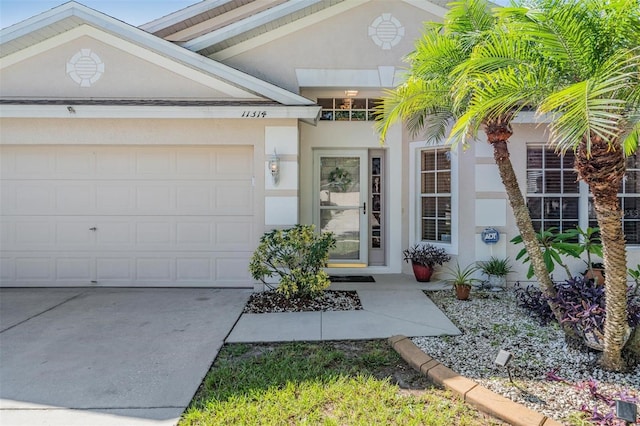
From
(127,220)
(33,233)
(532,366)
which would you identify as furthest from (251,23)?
(532,366)

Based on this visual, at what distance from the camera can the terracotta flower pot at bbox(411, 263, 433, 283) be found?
7.48m

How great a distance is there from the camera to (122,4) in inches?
359

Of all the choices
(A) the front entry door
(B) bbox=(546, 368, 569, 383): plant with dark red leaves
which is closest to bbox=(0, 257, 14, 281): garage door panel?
(A) the front entry door

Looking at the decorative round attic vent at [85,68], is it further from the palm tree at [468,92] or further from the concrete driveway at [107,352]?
the palm tree at [468,92]

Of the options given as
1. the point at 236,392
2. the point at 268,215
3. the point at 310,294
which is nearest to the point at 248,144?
the point at 268,215

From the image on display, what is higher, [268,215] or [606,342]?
[268,215]

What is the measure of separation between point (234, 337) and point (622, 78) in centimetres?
463

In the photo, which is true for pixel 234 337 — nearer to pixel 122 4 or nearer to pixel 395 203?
pixel 395 203

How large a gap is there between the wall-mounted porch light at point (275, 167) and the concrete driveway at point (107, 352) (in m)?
2.16

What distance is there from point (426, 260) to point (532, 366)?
376 cm

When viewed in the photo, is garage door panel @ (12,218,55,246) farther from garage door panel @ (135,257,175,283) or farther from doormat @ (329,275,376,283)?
doormat @ (329,275,376,283)

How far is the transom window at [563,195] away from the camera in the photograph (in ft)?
24.1

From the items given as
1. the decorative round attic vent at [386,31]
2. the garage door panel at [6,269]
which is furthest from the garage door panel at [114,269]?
the decorative round attic vent at [386,31]

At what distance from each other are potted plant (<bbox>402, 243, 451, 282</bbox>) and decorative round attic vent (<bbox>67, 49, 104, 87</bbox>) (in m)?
6.91
